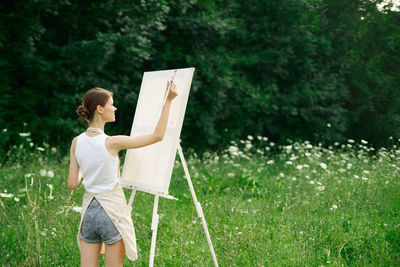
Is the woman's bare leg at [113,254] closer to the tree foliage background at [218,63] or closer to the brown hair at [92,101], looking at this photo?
the brown hair at [92,101]

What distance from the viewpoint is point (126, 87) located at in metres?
8.88

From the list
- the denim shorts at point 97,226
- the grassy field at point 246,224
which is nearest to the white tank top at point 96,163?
the denim shorts at point 97,226

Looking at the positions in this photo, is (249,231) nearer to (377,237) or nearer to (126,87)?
(377,237)

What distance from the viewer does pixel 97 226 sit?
2207 mm

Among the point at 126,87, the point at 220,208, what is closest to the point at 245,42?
the point at 126,87

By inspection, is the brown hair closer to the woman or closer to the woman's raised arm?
the woman

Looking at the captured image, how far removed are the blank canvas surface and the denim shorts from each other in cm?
50

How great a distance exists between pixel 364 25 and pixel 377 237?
9.85 meters

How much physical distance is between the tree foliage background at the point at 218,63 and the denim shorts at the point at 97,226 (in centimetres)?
551

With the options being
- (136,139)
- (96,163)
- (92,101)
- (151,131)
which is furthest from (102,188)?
(151,131)

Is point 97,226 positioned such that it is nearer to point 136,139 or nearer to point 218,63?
point 136,139

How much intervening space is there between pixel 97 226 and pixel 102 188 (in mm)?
223

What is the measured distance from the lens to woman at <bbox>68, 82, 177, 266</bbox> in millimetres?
2219

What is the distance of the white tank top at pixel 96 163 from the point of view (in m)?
2.22
